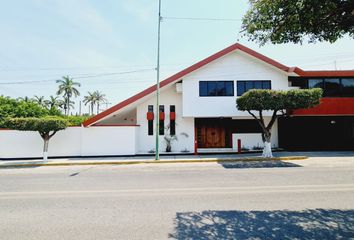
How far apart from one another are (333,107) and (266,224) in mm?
16026

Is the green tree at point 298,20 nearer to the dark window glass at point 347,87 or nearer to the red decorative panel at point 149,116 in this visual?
the red decorative panel at point 149,116

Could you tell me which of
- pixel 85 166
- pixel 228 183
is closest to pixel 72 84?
pixel 85 166

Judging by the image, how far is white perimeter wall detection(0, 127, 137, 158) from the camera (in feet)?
50.9

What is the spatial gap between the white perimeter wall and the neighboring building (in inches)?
22.5

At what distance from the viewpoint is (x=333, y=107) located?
16.3 metres

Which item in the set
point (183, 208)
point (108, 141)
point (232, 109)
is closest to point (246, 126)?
point (232, 109)

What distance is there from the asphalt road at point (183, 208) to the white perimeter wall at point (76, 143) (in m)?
7.43

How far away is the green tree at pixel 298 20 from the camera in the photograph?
486 centimetres

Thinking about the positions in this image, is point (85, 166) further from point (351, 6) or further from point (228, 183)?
point (351, 6)

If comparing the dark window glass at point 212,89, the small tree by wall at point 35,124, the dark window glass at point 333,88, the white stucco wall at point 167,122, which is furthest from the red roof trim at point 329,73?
the small tree by wall at point 35,124

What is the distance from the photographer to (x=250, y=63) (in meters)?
17.2

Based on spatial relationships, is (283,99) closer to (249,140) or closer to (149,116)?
(249,140)

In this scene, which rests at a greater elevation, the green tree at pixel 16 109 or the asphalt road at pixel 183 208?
the green tree at pixel 16 109

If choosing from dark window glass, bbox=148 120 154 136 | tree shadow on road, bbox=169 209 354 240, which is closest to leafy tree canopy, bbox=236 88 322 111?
dark window glass, bbox=148 120 154 136
